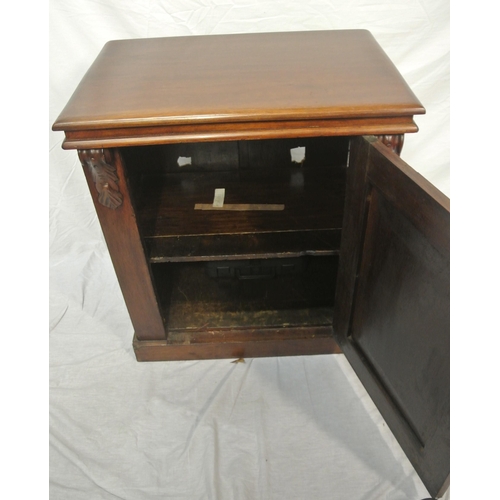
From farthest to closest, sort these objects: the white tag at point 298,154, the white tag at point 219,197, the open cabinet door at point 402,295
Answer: the white tag at point 298,154, the white tag at point 219,197, the open cabinet door at point 402,295

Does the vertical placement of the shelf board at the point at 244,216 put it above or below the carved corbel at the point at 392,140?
below

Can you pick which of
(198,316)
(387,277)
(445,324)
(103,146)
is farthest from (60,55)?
(445,324)

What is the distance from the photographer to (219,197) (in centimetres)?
132

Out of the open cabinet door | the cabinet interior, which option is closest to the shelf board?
the cabinet interior

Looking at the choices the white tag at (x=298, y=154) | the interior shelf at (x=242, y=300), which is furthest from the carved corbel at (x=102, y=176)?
the white tag at (x=298, y=154)

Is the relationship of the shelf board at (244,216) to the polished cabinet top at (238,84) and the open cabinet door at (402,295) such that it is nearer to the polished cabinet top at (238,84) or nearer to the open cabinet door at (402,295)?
the open cabinet door at (402,295)

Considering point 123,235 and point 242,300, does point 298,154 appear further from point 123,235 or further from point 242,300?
point 123,235

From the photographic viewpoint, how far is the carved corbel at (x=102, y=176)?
92 cm

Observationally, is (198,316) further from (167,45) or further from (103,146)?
(167,45)

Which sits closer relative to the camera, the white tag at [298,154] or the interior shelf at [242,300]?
the interior shelf at [242,300]

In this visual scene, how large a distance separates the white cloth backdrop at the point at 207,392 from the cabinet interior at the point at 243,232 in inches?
5.8

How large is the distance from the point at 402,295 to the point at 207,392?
2.22 feet

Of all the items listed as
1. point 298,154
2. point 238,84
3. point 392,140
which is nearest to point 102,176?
point 238,84
